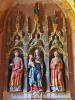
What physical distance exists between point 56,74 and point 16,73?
3.26 ft

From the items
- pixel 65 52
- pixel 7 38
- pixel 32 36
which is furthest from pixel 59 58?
pixel 7 38

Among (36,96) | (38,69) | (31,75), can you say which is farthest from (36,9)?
(36,96)

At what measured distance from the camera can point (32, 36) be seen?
8.42 metres

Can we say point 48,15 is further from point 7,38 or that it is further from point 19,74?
point 19,74

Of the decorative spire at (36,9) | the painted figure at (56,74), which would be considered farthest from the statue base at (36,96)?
the decorative spire at (36,9)

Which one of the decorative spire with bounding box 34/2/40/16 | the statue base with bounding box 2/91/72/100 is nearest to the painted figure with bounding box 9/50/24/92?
the statue base with bounding box 2/91/72/100

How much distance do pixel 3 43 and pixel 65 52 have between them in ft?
5.37

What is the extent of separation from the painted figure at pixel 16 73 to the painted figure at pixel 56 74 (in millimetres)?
785

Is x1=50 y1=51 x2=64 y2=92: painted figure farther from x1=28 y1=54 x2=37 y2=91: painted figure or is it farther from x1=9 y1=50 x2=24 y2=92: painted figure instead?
x1=9 y1=50 x2=24 y2=92: painted figure

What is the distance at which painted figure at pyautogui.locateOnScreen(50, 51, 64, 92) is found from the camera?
309 inches

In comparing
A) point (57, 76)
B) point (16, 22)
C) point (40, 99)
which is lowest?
point (40, 99)

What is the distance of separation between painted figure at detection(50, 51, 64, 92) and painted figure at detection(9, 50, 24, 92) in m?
0.79

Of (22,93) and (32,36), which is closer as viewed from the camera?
(22,93)

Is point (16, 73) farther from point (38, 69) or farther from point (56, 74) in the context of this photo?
point (56, 74)
